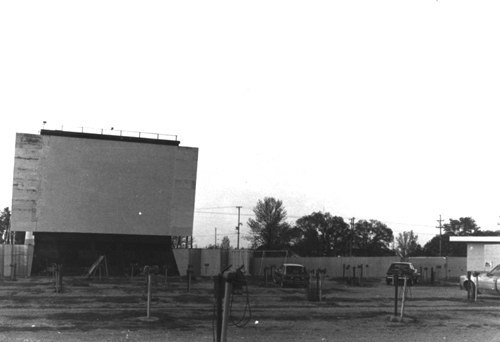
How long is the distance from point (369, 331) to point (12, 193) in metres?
42.4

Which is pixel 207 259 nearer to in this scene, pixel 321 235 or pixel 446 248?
pixel 321 235

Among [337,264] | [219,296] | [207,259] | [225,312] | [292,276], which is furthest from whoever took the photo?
[207,259]

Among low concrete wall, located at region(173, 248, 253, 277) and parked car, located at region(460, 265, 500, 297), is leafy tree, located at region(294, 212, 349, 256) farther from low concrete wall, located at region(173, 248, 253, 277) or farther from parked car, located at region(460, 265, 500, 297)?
parked car, located at region(460, 265, 500, 297)

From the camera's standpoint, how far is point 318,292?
906 inches

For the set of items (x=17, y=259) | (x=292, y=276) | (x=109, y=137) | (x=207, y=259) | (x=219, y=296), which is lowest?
(x=17, y=259)

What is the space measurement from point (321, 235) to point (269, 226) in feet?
39.8

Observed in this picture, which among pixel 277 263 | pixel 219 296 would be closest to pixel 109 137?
pixel 277 263

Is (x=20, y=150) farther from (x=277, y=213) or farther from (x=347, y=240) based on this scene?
(x=347, y=240)

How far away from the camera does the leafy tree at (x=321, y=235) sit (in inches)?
4158

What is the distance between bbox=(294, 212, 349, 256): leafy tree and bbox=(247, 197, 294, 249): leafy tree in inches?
189

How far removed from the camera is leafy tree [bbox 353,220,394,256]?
355ft

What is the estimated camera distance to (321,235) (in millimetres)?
107688

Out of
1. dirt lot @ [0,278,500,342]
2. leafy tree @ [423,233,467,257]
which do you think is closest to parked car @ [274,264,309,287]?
dirt lot @ [0,278,500,342]

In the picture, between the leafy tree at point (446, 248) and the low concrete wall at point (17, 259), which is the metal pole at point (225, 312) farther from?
the leafy tree at point (446, 248)
